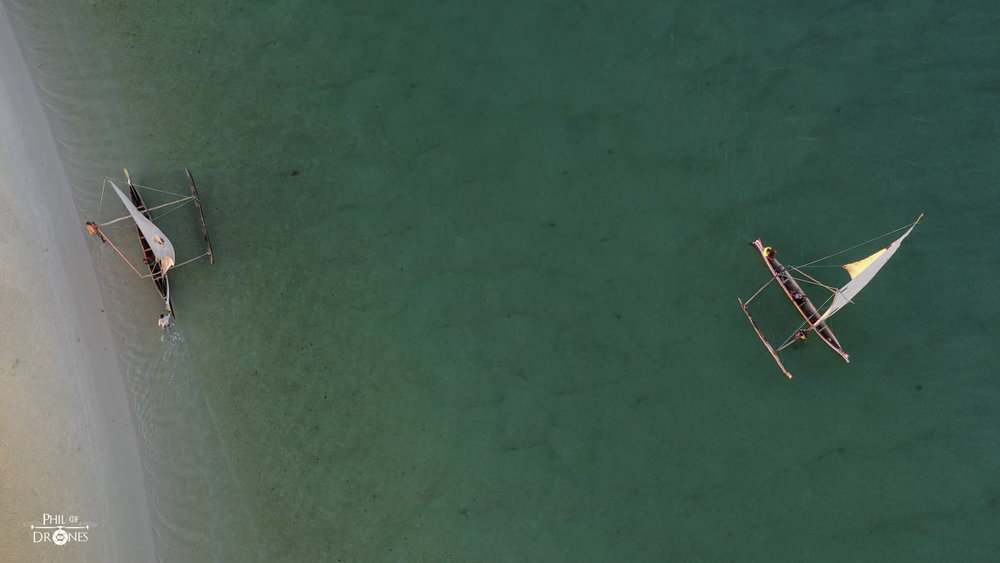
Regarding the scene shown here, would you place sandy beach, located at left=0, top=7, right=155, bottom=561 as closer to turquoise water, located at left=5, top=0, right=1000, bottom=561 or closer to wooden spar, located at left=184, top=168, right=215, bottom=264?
turquoise water, located at left=5, top=0, right=1000, bottom=561

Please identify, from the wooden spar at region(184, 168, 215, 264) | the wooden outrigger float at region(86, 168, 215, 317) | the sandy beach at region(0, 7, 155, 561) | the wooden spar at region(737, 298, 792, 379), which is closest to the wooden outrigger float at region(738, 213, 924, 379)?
the wooden spar at region(737, 298, 792, 379)

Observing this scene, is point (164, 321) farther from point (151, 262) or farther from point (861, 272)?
point (861, 272)

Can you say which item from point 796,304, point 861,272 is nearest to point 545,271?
point 796,304

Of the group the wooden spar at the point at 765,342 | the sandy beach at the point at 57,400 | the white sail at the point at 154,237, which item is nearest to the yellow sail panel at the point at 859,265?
the wooden spar at the point at 765,342

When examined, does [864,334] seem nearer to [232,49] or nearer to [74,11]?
[232,49]

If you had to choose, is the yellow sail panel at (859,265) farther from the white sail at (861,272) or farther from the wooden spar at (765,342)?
the wooden spar at (765,342)

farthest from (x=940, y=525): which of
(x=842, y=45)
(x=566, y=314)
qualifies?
(x=842, y=45)
